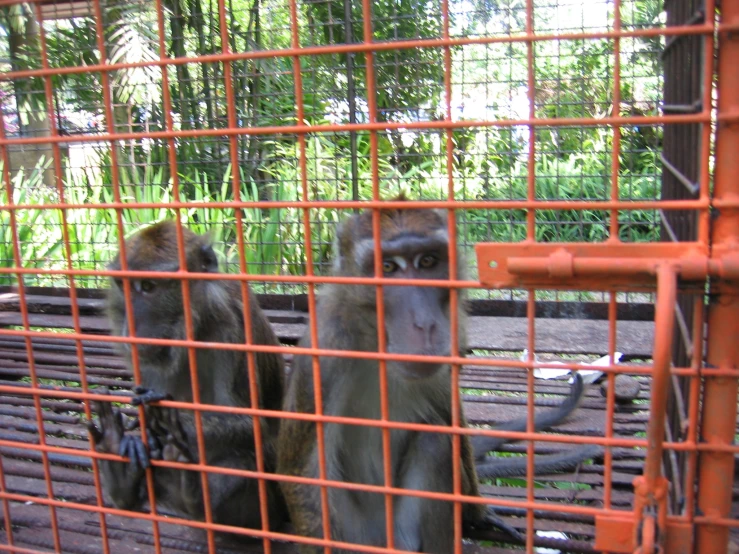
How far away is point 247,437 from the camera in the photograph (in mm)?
2803

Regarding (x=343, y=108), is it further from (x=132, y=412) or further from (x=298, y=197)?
(x=132, y=412)

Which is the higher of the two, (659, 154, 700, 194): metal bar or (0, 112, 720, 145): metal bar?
(0, 112, 720, 145): metal bar

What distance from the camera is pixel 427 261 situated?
230 cm

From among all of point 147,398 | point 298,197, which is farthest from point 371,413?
point 298,197

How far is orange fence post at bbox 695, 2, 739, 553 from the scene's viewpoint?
1242 millimetres

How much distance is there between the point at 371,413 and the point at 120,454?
855 mm

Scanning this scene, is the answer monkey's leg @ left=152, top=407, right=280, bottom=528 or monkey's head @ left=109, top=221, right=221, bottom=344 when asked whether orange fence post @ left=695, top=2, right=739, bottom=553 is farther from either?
monkey's head @ left=109, top=221, right=221, bottom=344

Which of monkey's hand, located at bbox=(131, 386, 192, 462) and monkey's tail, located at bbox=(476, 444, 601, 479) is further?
monkey's tail, located at bbox=(476, 444, 601, 479)

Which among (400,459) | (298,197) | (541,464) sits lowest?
(541,464)

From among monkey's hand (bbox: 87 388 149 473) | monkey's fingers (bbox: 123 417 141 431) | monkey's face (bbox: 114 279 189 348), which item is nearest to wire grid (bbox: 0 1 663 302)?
monkey's fingers (bbox: 123 417 141 431)

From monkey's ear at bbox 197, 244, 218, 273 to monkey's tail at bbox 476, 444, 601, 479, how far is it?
150 cm

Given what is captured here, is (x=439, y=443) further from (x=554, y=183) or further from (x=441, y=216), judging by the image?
(x=554, y=183)

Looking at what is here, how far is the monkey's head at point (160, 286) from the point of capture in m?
2.78

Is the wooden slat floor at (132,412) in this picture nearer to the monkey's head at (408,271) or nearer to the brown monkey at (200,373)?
the brown monkey at (200,373)
